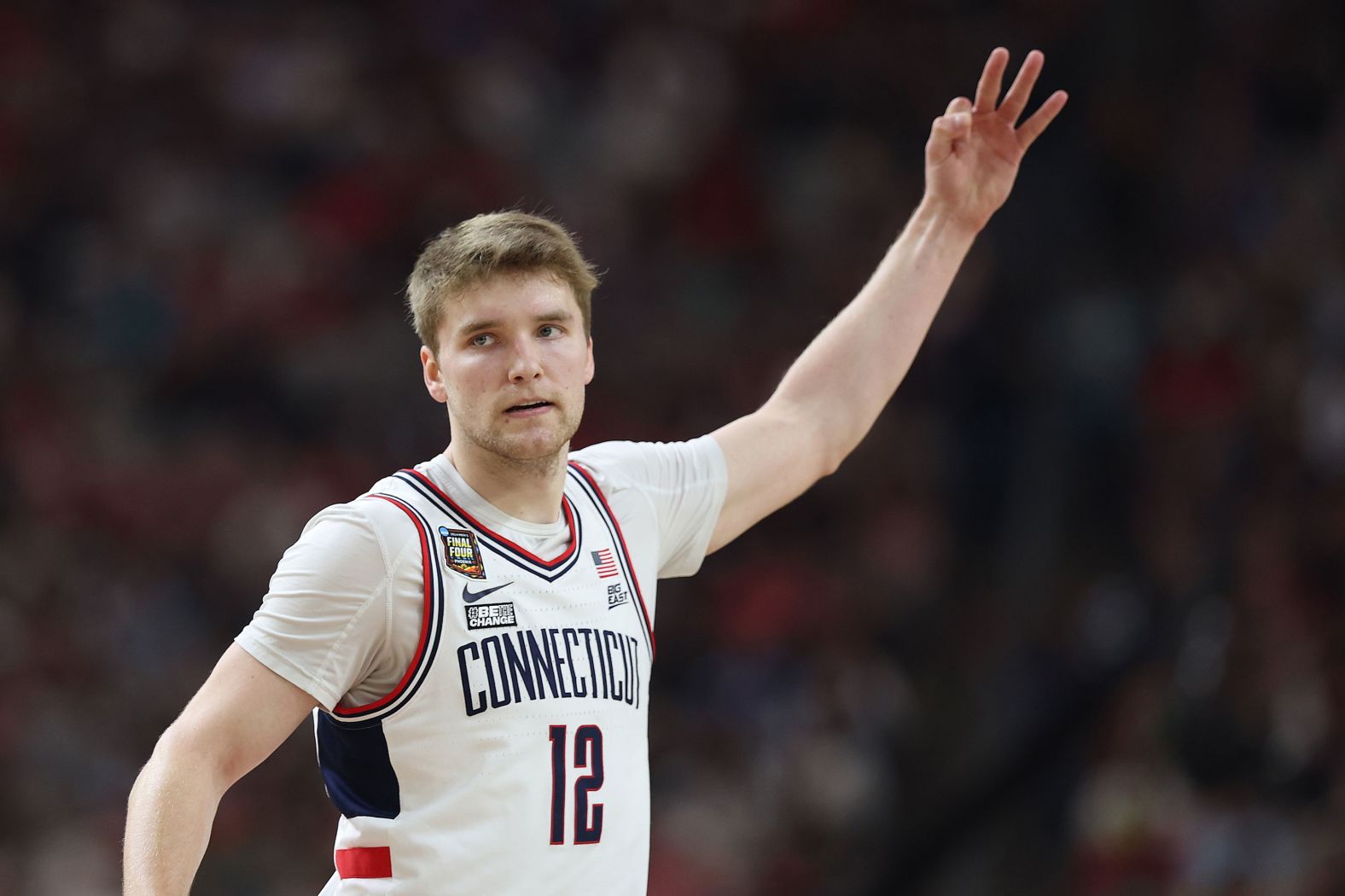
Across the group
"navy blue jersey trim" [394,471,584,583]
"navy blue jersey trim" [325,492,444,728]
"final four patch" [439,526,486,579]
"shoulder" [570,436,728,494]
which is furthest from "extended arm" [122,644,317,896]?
"shoulder" [570,436,728,494]

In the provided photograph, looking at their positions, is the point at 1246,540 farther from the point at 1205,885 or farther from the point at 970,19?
the point at 970,19

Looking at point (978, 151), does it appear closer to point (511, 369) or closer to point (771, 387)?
point (511, 369)

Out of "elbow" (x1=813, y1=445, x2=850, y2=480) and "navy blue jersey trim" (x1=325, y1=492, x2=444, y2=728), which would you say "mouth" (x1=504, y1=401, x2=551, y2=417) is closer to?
"navy blue jersey trim" (x1=325, y1=492, x2=444, y2=728)

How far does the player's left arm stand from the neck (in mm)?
609

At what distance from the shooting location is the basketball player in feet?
9.79

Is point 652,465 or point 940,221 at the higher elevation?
point 940,221

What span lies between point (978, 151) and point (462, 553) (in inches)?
78.0

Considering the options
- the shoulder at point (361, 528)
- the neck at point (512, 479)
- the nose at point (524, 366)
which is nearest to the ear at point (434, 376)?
the neck at point (512, 479)

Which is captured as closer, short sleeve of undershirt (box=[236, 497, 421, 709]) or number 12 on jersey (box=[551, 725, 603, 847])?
short sleeve of undershirt (box=[236, 497, 421, 709])

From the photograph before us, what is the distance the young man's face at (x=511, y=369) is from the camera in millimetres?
3293

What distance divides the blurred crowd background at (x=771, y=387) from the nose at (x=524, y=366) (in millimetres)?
4566

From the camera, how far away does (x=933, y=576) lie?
9891mm

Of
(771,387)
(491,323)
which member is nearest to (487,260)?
(491,323)

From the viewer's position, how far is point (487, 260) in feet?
10.9
